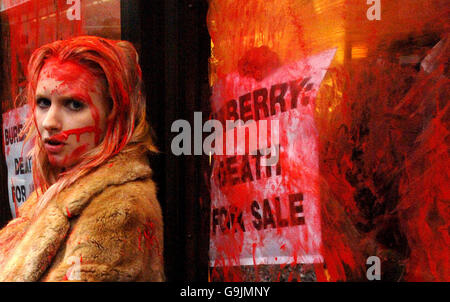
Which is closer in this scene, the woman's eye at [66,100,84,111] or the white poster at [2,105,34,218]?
the woman's eye at [66,100,84,111]

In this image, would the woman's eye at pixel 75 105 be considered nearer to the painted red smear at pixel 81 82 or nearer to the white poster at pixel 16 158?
the painted red smear at pixel 81 82

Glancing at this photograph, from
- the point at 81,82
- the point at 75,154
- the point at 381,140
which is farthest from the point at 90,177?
the point at 381,140

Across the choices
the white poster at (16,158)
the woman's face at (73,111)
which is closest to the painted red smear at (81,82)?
the woman's face at (73,111)

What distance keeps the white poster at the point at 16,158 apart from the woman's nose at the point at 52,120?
0.82 ft

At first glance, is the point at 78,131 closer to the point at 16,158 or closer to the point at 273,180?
the point at 16,158

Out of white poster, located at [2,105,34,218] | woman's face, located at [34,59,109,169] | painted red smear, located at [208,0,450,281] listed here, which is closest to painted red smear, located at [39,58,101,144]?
woman's face, located at [34,59,109,169]

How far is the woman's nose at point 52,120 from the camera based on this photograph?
8.79 feet

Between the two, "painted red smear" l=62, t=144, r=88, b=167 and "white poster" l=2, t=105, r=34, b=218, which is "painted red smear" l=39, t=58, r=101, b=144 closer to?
"painted red smear" l=62, t=144, r=88, b=167

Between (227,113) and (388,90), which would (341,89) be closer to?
(388,90)

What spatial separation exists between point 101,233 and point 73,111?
1.79 ft

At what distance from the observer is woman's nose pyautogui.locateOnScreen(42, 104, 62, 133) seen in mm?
2678

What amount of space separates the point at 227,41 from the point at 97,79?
58 cm

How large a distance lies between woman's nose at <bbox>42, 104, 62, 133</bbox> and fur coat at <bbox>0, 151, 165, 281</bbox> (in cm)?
25
